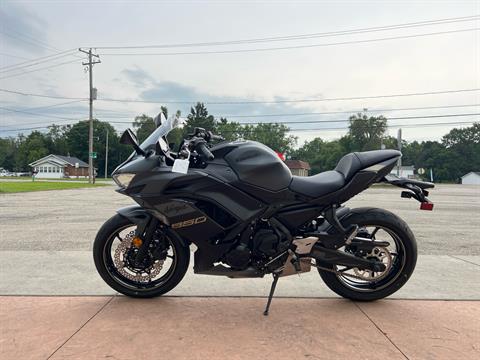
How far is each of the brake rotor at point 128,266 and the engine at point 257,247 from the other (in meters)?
0.71

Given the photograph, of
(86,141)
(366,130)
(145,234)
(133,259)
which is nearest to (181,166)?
(145,234)

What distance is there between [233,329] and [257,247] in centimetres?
62

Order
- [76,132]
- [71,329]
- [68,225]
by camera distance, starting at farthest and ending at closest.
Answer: [76,132]
[68,225]
[71,329]

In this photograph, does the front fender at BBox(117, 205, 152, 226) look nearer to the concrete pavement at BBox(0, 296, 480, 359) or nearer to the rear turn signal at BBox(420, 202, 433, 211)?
the concrete pavement at BBox(0, 296, 480, 359)

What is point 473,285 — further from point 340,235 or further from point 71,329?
point 71,329

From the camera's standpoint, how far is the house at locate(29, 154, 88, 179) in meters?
73.4

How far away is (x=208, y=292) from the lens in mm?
3320

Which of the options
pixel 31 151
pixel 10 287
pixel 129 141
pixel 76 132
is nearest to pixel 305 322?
pixel 129 141

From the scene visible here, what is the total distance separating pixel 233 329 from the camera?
Answer: 2.58m

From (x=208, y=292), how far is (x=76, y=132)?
8704cm

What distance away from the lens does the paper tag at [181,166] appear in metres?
2.73

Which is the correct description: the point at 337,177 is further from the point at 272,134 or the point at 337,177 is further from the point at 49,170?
the point at 49,170

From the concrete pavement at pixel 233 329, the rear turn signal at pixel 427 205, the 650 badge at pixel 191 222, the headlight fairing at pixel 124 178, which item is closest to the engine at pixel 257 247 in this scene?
the 650 badge at pixel 191 222

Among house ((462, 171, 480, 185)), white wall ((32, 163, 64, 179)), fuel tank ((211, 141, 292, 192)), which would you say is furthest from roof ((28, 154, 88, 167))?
house ((462, 171, 480, 185))
